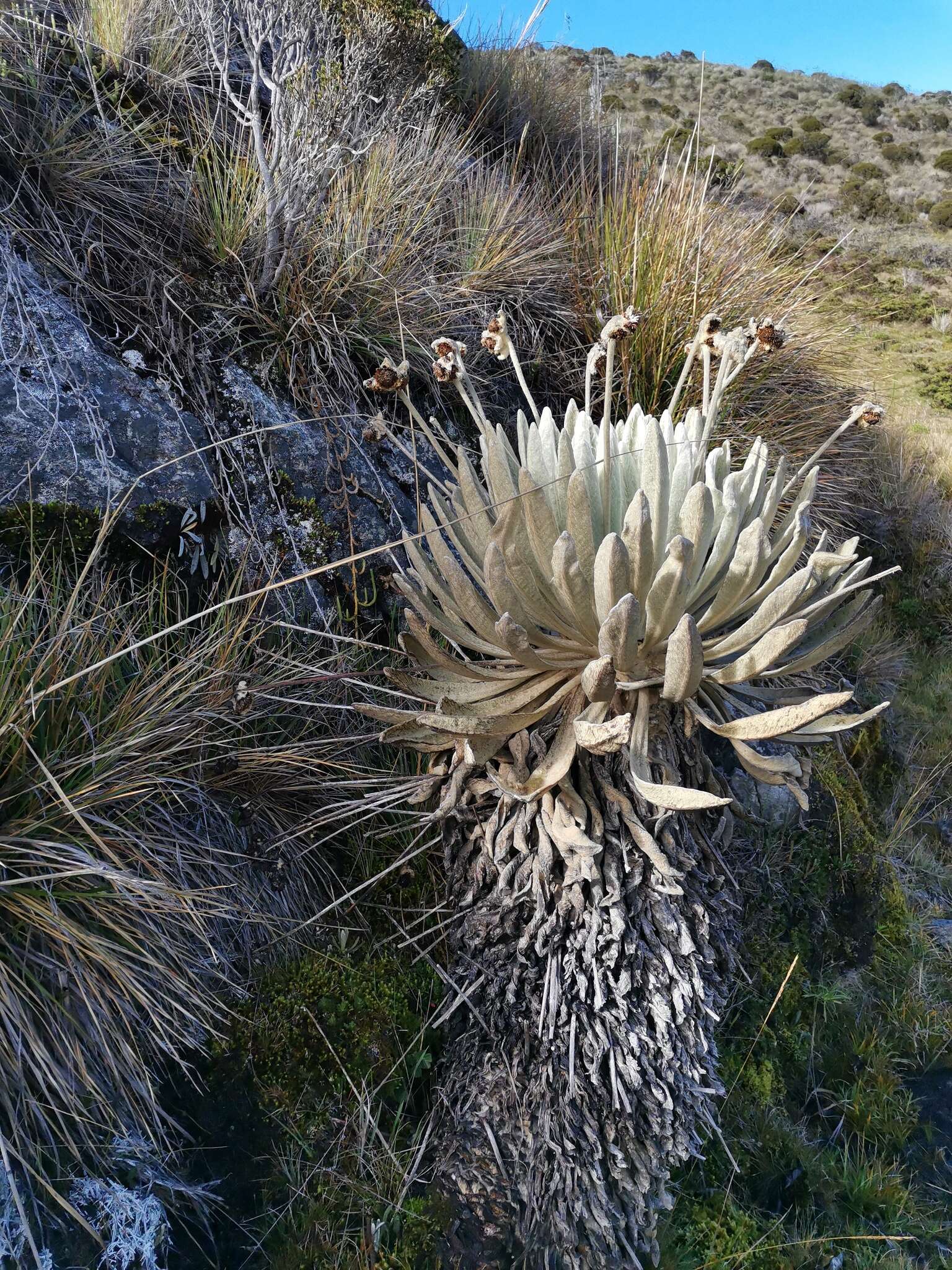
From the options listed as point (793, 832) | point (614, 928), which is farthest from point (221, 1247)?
point (793, 832)

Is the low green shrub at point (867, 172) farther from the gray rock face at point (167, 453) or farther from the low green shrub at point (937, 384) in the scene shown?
the gray rock face at point (167, 453)

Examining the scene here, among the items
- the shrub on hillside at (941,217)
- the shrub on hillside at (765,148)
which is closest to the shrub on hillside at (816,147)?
the shrub on hillside at (765,148)

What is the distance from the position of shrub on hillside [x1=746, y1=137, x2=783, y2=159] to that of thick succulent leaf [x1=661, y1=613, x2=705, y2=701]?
19065 millimetres

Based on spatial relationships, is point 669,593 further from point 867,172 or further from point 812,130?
point 812,130

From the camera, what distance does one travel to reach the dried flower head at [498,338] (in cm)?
201

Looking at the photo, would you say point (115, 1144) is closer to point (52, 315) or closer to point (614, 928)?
point (614, 928)

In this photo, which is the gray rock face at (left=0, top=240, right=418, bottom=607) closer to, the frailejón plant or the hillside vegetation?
the hillside vegetation

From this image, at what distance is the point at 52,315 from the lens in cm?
223

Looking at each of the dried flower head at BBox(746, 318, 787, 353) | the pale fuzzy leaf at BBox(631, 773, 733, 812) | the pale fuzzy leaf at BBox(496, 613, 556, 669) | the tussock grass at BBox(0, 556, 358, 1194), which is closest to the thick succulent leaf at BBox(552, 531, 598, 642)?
the pale fuzzy leaf at BBox(496, 613, 556, 669)

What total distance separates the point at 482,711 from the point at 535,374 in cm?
226

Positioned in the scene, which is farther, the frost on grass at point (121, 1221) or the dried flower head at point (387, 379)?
the dried flower head at point (387, 379)

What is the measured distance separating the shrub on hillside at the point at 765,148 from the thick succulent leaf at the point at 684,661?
19.1 meters

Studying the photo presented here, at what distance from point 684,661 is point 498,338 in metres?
1.07

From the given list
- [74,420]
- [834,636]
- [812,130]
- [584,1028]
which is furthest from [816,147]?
[584,1028]
